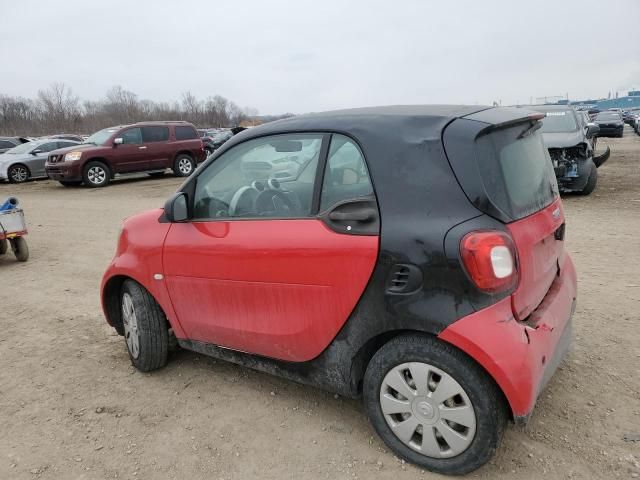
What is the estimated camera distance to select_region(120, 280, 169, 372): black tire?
137 inches

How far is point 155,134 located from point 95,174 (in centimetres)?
229

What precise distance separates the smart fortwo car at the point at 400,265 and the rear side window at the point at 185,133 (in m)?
14.9

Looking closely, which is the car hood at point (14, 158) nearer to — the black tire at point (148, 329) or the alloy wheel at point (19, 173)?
the alloy wheel at point (19, 173)

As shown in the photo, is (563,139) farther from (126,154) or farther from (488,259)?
(126,154)

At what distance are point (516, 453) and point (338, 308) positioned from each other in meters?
1.15

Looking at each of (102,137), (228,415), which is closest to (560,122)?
(228,415)

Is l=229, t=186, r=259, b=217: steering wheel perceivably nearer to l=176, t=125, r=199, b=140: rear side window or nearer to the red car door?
the red car door

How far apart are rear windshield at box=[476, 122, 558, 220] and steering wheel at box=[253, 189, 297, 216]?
1.00 metres

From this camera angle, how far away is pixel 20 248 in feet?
22.8

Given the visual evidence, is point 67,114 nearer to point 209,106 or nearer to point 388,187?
point 209,106

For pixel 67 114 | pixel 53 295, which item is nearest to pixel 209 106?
pixel 67 114

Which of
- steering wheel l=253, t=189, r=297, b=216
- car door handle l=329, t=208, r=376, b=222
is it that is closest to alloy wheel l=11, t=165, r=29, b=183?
steering wheel l=253, t=189, r=297, b=216

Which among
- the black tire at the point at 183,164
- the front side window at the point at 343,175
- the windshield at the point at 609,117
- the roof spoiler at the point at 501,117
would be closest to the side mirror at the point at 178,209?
the front side window at the point at 343,175

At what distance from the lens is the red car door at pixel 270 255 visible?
2.49 m
